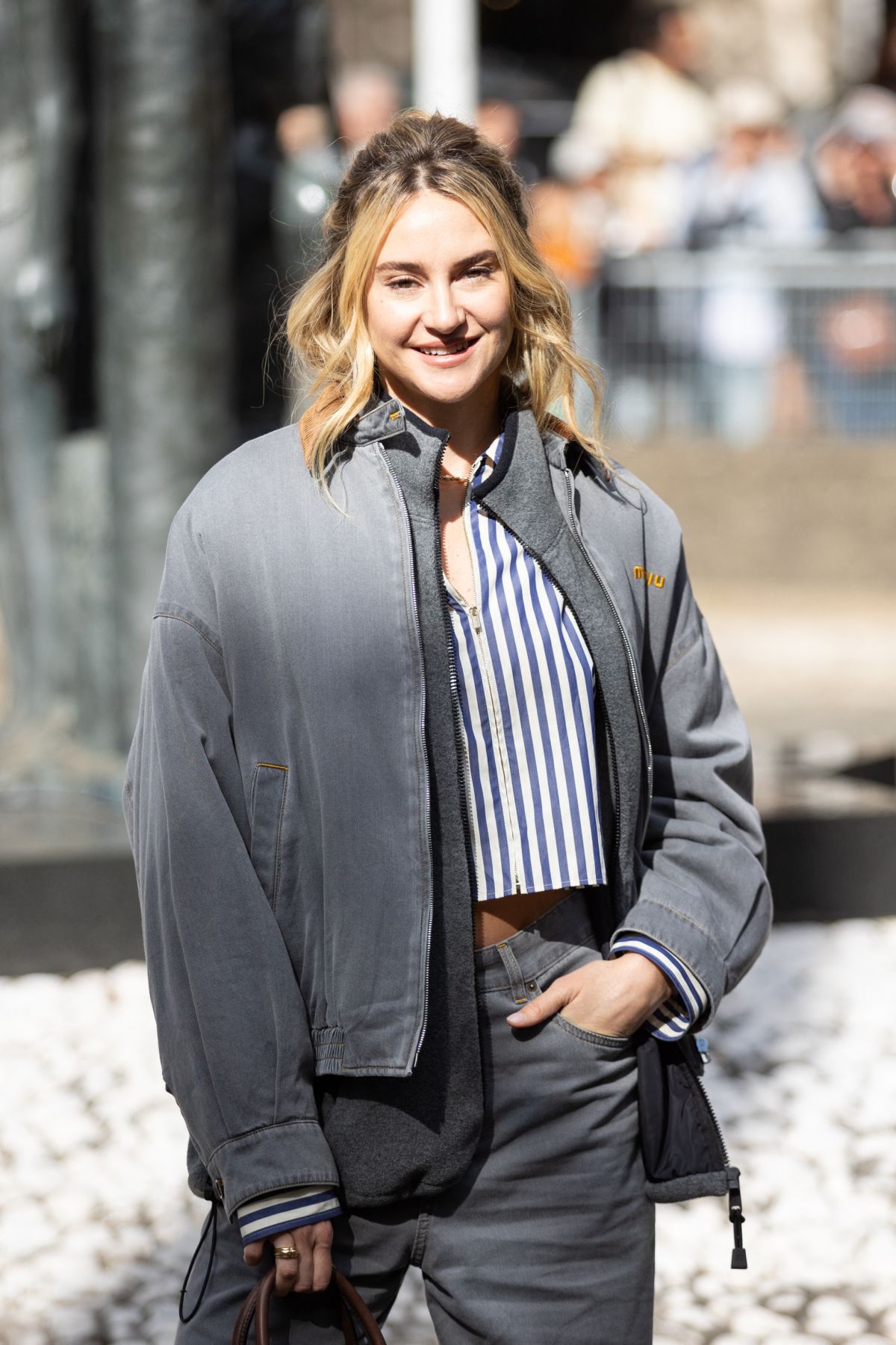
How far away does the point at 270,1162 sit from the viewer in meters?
1.75

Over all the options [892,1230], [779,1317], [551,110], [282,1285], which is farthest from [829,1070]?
[551,110]

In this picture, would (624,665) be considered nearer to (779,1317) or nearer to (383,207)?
(383,207)

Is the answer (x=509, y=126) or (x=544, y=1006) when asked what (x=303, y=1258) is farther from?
(x=509, y=126)

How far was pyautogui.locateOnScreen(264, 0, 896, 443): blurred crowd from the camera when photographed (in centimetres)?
1080

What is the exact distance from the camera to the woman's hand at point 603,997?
1893mm

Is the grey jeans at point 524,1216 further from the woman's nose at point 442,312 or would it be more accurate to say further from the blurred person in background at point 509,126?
the blurred person in background at point 509,126

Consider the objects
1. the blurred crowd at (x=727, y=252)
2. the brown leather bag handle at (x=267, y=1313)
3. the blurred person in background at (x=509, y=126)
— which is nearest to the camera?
the brown leather bag handle at (x=267, y=1313)

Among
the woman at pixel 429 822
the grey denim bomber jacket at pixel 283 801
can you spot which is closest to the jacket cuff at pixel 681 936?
the woman at pixel 429 822

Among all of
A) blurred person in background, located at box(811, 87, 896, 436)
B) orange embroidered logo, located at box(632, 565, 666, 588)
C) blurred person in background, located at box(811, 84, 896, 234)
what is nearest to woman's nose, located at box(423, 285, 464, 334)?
orange embroidered logo, located at box(632, 565, 666, 588)

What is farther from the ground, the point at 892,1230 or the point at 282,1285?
the point at 282,1285

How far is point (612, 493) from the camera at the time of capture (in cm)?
205

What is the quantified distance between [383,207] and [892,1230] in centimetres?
254

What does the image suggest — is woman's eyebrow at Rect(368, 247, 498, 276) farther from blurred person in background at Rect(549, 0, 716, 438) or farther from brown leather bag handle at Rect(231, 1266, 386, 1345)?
blurred person in background at Rect(549, 0, 716, 438)

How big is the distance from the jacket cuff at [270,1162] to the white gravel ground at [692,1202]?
4.79 feet
